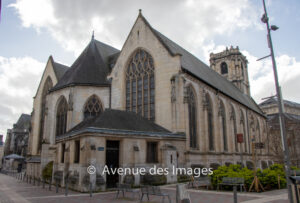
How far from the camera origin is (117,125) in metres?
17.8

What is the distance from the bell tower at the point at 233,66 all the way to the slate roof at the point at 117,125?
3757 cm

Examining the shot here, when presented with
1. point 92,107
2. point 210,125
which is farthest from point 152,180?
point 210,125

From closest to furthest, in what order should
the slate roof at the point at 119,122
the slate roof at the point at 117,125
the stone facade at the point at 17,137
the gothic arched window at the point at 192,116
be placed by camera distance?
the slate roof at the point at 117,125
the slate roof at the point at 119,122
the gothic arched window at the point at 192,116
the stone facade at the point at 17,137

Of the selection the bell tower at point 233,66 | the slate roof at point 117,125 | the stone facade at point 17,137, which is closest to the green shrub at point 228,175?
the slate roof at point 117,125

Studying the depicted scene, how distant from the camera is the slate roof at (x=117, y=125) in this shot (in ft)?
54.6

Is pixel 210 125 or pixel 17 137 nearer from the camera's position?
pixel 210 125

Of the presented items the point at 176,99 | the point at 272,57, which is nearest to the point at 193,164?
the point at 176,99

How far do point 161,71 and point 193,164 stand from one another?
936 centimetres

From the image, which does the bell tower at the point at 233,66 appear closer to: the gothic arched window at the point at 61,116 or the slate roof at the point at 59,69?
the slate roof at the point at 59,69

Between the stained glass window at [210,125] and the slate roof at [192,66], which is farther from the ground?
the slate roof at [192,66]

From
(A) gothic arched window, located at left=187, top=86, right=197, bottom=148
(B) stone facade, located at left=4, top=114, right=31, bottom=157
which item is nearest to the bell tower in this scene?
(A) gothic arched window, located at left=187, top=86, right=197, bottom=148

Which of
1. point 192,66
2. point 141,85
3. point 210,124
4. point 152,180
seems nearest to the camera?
point 152,180

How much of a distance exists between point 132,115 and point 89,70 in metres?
11.6

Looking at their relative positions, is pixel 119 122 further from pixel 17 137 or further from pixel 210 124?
pixel 17 137
